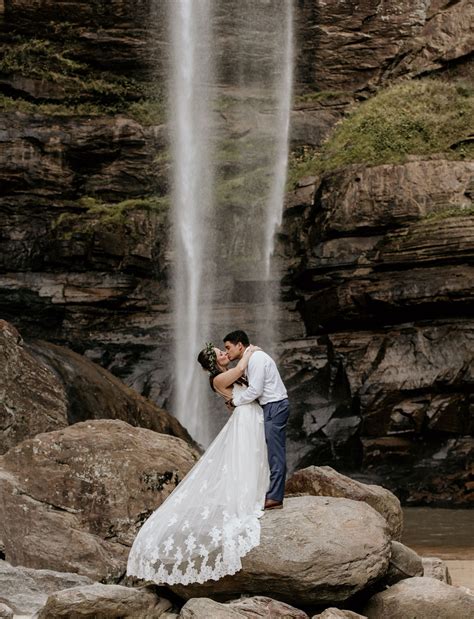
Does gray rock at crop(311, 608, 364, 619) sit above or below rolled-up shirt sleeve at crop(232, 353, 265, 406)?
below

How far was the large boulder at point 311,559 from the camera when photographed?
9.75m

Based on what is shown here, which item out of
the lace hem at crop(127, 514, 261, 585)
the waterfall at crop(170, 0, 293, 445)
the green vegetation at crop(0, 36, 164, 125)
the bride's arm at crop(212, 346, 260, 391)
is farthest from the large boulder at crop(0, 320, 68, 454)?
the green vegetation at crop(0, 36, 164, 125)

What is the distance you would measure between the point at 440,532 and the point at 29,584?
10.5m

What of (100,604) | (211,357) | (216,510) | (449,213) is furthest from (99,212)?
(100,604)

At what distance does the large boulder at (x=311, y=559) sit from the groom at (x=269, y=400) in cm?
38

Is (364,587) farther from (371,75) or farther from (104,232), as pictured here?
(371,75)

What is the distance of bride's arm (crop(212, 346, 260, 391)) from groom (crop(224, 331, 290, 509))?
6 cm

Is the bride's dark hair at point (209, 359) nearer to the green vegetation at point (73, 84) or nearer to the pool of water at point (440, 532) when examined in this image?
the pool of water at point (440, 532)

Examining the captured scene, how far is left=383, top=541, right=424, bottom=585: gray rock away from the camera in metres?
10.8

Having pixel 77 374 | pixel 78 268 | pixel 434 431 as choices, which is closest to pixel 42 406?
pixel 77 374

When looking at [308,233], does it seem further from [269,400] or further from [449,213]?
[269,400]

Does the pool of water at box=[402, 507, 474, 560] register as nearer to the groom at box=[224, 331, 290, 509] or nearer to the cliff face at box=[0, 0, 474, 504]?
the cliff face at box=[0, 0, 474, 504]

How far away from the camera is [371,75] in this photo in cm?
3834

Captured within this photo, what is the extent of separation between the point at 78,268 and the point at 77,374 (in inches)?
428
